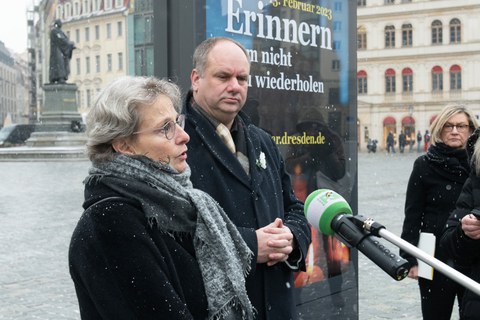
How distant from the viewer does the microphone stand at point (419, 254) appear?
1431 mm

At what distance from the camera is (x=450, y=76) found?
5094 centimetres

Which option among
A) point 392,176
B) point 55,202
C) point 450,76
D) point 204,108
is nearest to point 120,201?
point 204,108

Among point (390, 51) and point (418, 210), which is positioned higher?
point (390, 51)

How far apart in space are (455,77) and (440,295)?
163 ft

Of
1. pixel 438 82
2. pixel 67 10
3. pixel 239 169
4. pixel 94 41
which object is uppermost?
pixel 67 10

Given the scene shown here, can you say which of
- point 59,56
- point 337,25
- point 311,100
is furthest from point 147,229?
point 59,56

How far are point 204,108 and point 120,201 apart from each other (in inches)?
36.6

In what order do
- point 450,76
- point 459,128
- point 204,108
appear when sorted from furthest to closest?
point 450,76
point 459,128
point 204,108

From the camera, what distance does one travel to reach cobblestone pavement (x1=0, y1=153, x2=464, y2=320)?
551cm

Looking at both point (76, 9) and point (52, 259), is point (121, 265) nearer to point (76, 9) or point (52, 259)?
point (52, 259)

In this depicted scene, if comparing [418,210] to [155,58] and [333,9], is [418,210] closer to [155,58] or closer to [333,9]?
[333,9]

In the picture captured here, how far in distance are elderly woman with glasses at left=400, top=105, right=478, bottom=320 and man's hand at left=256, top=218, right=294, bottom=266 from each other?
60.5 inches

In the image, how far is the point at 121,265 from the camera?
1772 millimetres

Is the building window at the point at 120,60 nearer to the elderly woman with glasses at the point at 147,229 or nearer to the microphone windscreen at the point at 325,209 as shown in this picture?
the elderly woman with glasses at the point at 147,229
